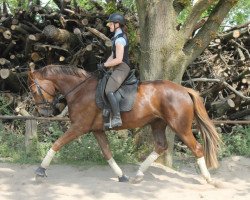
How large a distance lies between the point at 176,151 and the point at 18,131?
3.53 meters

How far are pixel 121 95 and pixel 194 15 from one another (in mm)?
2287

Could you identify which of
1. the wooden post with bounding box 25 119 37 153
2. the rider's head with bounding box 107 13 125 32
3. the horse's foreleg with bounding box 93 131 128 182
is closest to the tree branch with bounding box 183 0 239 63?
the rider's head with bounding box 107 13 125 32

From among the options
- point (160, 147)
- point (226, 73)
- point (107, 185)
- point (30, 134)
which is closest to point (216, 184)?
point (160, 147)

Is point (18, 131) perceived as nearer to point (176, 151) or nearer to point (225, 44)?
point (176, 151)

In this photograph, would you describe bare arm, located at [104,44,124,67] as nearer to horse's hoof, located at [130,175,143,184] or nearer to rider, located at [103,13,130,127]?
rider, located at [103,13,130,127]

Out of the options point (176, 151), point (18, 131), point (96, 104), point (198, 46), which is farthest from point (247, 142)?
point (18, 131)

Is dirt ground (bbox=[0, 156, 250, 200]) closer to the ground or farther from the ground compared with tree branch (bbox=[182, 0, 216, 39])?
closer to the ground

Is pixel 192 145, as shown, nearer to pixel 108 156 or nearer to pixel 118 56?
pixel 108 156

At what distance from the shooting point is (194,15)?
7.48 metres

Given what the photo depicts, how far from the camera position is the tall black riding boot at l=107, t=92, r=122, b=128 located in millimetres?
6137

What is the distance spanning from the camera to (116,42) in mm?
6199

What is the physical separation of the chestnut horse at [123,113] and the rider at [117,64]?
0.96ft

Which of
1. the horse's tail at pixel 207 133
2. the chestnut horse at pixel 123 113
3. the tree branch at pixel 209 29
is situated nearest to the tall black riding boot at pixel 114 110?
the chestnut horse at pixel 123 113

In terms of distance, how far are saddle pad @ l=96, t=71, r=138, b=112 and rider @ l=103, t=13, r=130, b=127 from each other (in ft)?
0.33
